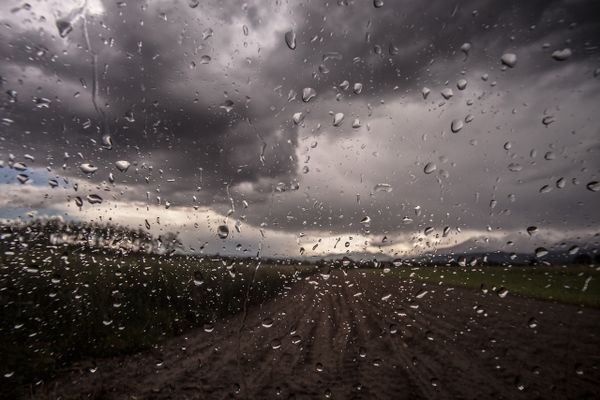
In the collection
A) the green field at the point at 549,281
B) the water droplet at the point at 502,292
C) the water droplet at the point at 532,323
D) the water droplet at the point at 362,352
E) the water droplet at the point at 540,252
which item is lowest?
the water droplet at the point at 362,352

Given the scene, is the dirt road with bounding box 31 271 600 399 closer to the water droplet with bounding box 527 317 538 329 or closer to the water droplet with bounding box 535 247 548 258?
the water droplet with bounding box 527 317 538 329

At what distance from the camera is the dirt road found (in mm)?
2393

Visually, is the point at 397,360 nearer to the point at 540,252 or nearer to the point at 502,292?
the point at 502,292

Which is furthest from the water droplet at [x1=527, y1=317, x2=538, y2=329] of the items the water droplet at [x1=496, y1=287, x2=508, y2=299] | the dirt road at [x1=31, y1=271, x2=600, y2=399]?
the water droplet at [x1=496, y1=287, x2=508, y2=299]

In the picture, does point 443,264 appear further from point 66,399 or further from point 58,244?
point 66,399

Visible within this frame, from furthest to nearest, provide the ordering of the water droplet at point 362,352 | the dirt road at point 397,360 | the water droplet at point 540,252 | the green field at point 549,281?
the water droplet at point 362,352
the dirt road at point 397,360
the water droplet at point 540,252
the green field at point 549,281

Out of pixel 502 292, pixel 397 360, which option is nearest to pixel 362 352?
pixel 397 360

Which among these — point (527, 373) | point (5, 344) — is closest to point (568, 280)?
point (527, 373)

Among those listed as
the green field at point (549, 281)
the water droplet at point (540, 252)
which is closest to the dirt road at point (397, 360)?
the green field at point (549, 281)

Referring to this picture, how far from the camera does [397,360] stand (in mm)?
5785

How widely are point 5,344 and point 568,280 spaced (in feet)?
28.3

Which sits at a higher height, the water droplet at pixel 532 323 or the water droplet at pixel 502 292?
the water droplet at pixel 502 292

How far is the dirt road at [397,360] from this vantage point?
2.39 metres

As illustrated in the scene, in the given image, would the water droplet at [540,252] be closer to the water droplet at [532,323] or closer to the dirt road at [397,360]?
the dirt road at [397,360]
